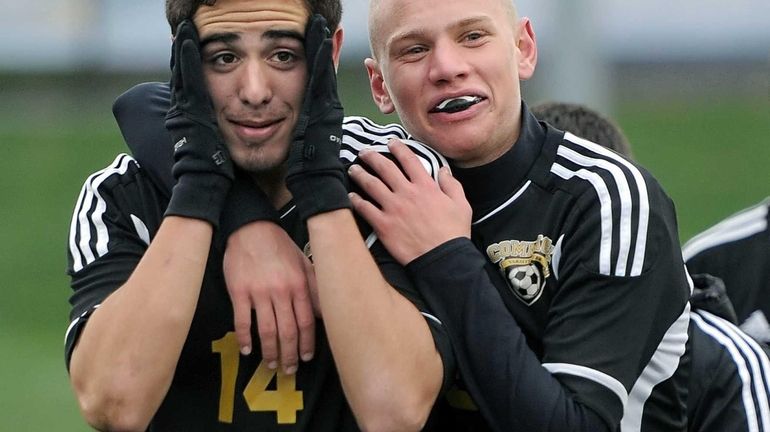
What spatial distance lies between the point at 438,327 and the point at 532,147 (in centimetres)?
58

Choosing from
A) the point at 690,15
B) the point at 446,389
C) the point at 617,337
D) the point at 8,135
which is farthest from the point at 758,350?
the point at 690,15

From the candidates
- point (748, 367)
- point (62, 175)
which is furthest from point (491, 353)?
point (62, 175)

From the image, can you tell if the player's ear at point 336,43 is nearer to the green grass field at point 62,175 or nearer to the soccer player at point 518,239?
the soccer player at point 518,239

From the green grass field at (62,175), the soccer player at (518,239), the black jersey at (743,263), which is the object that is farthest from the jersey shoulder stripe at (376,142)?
the green grass field at (62,175)

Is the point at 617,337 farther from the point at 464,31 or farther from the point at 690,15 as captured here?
the point at 690,15

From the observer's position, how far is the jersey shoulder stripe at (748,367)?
3836 mm

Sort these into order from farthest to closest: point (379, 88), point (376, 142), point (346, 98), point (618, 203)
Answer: point (346, 98), point (379, 88), point (376, 142), point (618, 203)

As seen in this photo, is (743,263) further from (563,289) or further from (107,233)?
(107,233)

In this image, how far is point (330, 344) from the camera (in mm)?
3115

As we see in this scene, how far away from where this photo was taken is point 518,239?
11.1 ft

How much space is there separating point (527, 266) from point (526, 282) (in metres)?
0.04

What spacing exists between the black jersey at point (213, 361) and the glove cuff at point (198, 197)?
0.16 metres

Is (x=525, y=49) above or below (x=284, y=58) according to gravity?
below

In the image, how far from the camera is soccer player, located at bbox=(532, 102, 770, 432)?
374 centimetres
